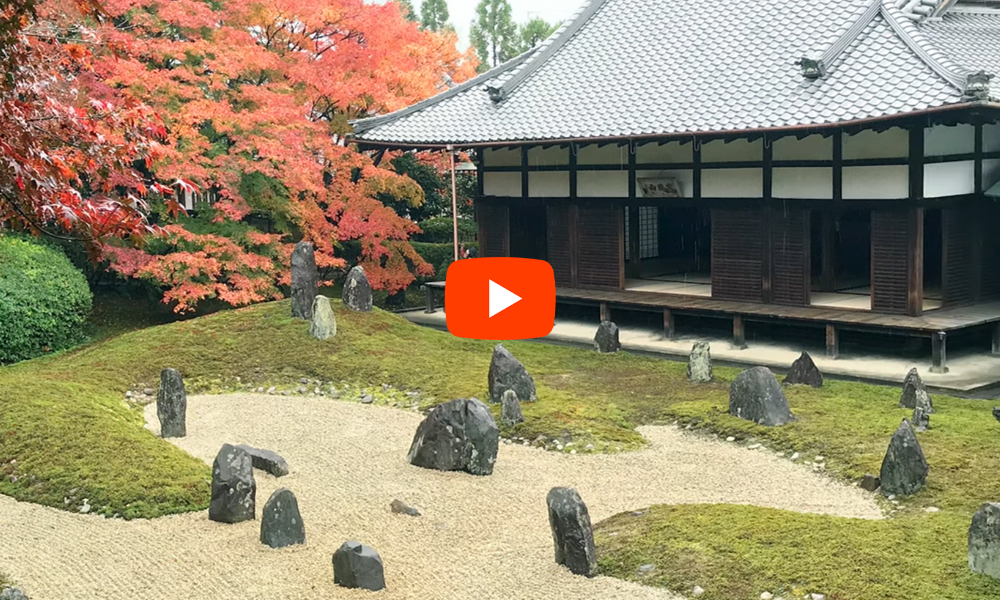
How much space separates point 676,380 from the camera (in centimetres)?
1783

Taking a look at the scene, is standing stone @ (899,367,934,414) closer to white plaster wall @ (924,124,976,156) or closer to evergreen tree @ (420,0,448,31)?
white plaster wall @ (924,124,976,156)

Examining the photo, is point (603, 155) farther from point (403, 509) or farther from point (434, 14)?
point (434, 14)

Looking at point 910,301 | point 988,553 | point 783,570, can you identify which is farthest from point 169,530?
point 910,301

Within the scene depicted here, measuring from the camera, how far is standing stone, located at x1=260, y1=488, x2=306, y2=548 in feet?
35.1

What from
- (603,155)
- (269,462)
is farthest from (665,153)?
(269,462)

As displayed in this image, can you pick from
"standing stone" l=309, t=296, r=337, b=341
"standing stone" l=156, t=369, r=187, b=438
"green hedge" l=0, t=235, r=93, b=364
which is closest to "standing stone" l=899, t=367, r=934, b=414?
"standing stone" l=309, t=296, r=337, b=341

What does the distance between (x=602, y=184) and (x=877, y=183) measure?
5993 mm

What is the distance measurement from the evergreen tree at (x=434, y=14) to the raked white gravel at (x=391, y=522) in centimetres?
4022

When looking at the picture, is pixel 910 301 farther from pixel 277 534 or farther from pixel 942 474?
pixel 277 534

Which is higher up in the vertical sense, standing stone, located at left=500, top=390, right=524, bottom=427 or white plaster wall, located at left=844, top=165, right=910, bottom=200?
white plaster wall, located at left=844, top=165, right=910, bottom=200

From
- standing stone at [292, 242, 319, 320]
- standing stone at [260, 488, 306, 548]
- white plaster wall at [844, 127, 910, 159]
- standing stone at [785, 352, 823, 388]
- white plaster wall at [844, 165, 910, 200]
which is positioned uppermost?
white plaster wall at [844, 127, 910, 159]

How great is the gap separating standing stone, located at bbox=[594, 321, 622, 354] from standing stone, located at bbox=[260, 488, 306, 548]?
1031cm

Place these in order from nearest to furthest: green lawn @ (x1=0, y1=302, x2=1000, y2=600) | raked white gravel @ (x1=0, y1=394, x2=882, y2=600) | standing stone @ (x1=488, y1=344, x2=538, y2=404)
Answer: green lawn @ (x1=0, y1=302, x2=1000, y2=600)
raked white gravel @ (x1=0, y1=394, x2=882, y2=600)
standing stone @ (x1=488, y1=344, x2=538, y2=404)

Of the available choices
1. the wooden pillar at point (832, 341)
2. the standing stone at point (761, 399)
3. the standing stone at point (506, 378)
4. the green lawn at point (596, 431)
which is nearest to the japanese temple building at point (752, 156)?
the wooden pillar at point (832, 341)
